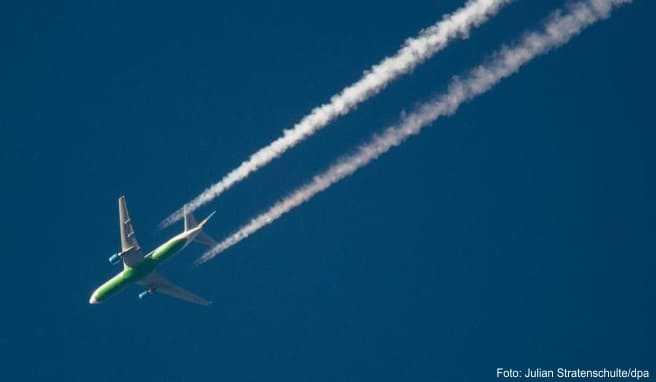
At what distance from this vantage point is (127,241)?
57406mm

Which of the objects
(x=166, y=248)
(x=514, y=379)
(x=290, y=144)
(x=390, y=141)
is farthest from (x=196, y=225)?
(x=514, y=379)

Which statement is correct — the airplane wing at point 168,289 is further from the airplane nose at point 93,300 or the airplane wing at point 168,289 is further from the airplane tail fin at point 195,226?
the airplane tail fin at point 195,226

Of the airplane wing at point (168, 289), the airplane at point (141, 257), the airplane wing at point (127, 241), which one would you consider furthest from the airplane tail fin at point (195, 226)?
the airplane wing at point (168, 289)

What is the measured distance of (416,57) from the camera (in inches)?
1895

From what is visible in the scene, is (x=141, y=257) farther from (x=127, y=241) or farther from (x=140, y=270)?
(x=127, y=241)

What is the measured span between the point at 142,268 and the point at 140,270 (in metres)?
0.21

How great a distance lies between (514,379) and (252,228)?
55.0 ft

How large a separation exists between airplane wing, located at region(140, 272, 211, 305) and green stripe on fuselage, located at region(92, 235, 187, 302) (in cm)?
170

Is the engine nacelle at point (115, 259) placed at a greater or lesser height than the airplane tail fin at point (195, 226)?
lesser

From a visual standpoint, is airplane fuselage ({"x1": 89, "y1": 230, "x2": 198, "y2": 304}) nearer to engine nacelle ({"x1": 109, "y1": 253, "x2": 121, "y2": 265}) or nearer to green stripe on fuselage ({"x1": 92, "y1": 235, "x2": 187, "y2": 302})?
green stripe on fuselage ({"x1": 92, "y1": 235, "x2": 187, "y2": 302})

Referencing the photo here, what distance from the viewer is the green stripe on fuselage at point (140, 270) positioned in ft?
183

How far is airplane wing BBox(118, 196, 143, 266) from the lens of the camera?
2247 inches

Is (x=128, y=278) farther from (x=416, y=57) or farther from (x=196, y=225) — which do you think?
(x=416, y=57)

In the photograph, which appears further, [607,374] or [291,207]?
[607,374]
